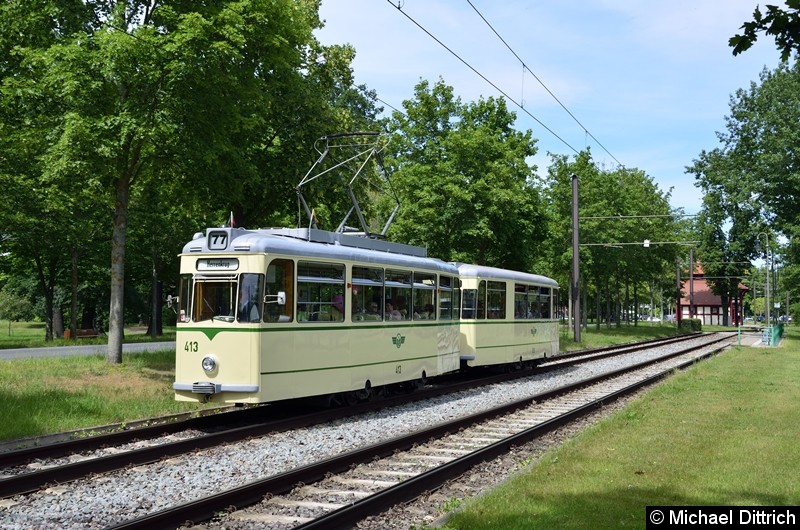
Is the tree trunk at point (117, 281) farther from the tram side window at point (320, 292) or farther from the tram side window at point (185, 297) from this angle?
the tram side window at point (320, 292)

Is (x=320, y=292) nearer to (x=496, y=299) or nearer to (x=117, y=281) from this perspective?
(x=117, y=281)

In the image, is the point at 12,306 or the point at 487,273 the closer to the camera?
the point at 487,273

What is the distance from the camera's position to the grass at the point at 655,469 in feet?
22.5

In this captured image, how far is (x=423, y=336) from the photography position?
16.7m

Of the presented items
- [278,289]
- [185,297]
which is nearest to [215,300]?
[185,297]

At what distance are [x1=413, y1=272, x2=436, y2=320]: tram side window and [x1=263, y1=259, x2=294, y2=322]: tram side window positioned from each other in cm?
443

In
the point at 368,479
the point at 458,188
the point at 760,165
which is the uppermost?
the point at 760,165

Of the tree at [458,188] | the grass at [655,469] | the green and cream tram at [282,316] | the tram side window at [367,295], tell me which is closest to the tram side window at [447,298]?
the green and cream tram at [282,316]

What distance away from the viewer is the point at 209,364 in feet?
39.0

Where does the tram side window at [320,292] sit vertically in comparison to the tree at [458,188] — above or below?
below

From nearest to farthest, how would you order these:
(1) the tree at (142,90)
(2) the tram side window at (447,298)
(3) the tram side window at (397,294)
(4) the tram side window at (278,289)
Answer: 1. (4) the tram side window at (278,289)
2. (3) the tram side window at (397,294)
3. (1) the tree at (142,90)
4. (2) the tram side window at (447,298)

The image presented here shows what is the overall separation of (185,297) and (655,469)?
302 inches

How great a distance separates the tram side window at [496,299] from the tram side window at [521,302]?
82 centimetres

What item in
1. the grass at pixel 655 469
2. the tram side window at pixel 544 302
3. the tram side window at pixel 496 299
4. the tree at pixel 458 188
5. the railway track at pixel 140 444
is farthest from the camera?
the tree at pixel 458 188
